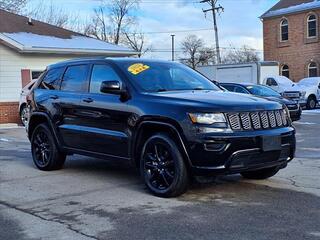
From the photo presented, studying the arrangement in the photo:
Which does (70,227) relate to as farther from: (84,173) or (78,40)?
(78,40)

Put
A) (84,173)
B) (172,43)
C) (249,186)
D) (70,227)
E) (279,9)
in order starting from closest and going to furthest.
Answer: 1. (70,227)
2. (249,186)
3. (84,173)
4. (279,9)
5. (172,43)

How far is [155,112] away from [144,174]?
2.86 feet

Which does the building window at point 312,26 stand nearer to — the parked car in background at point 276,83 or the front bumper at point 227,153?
the parked car in background at point 276,83

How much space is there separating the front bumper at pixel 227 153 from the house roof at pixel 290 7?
35952mm

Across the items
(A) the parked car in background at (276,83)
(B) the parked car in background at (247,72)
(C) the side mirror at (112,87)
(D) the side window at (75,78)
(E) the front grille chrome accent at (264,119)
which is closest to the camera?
(E) the front grille chrome accent at (264,119)

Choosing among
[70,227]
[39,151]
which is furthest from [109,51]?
[70,227]

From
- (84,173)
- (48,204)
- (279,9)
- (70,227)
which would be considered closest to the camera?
(70,227)

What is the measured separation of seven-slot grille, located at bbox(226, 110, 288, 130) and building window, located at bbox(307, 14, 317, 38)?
35865 millimetres

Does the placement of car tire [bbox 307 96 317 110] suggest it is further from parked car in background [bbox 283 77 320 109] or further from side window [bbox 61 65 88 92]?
side window [bbox 61 65 88 92]

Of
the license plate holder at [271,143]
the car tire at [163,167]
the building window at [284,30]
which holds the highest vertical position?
the building window at [284,30]

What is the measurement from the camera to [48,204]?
663 cm

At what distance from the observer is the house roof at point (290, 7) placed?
4049 centimetres

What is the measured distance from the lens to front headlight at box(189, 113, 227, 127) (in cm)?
634

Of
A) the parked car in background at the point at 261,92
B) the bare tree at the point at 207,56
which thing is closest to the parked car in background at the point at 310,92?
the parked car in background at the point at 261,92
